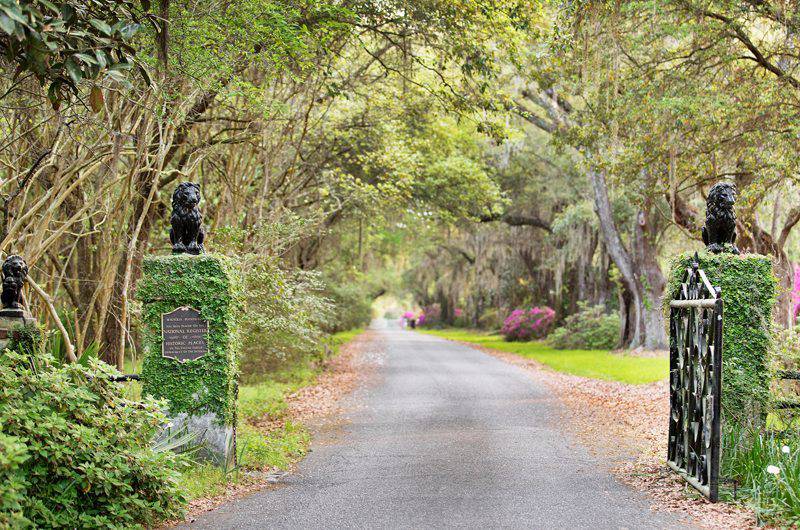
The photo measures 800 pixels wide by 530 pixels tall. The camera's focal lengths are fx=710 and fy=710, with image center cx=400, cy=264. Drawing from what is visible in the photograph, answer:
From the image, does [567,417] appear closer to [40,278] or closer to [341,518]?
[341,518]

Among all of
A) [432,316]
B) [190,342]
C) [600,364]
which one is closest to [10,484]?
[190,342]

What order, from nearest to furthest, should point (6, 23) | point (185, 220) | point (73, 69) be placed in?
point (6, 23), point (73, 69), point (185, 220)

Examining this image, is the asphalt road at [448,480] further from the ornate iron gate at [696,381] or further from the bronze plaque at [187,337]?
the bronze plaque at [187,337]

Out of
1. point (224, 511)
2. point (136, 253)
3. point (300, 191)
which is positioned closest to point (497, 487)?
point (224, 511)

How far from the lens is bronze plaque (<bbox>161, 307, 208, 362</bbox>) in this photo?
715 centimetres

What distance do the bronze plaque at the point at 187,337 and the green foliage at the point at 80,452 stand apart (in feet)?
4.65

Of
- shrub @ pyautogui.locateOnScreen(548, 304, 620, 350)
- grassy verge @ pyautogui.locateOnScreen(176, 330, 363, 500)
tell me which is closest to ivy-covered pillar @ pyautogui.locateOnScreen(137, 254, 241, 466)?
grassy verge @ pyautogui.locateOnScreen(176, 330, 363, 500)

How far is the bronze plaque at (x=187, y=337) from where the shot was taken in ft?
23.5

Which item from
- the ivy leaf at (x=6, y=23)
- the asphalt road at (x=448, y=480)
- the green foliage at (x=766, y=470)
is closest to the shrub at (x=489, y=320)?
the asphalt road at (x=448, y=480)

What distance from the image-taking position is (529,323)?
3036 cm

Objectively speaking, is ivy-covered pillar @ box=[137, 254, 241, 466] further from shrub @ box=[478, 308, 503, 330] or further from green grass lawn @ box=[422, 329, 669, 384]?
shrub @ box=[478, 308, 503, 330]

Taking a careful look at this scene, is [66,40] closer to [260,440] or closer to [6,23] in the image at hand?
[6,23]

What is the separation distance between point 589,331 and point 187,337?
20.6 m

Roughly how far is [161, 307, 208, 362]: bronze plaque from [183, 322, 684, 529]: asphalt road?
5.18 ft
